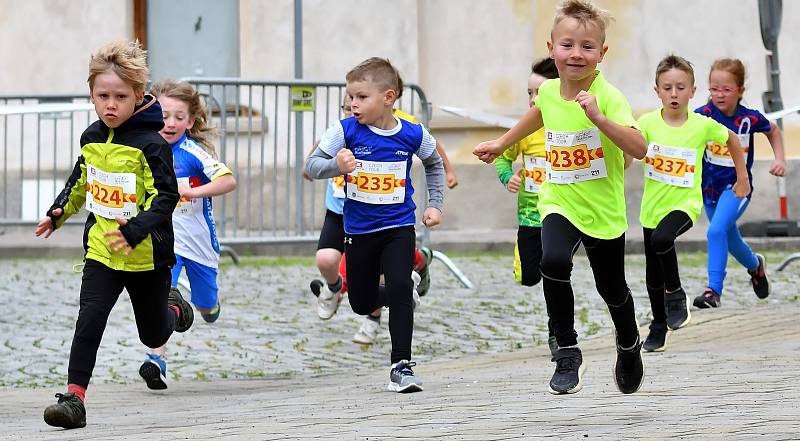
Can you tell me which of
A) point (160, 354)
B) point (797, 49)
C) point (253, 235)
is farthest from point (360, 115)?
point (797, 49)

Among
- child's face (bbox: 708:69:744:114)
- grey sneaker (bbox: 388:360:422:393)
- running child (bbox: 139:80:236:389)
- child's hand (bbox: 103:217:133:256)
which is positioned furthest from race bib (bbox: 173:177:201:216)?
child's face (bbox: 708:69:744:114)

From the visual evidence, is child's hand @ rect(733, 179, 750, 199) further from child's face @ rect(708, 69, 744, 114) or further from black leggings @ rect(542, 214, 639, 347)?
black leggings @ rect(542, 214, 639, 347)

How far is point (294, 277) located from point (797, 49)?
7.50m

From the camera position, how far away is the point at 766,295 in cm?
1128

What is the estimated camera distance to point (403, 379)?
7602 millimetres

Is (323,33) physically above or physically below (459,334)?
above

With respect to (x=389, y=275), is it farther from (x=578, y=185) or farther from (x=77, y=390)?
(x=77, y=390)

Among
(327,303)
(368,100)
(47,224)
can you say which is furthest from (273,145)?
(47,224)

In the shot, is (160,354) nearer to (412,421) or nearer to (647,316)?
(412,421)

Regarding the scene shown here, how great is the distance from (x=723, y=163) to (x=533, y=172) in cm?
196

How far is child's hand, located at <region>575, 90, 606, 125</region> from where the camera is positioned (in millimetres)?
6410

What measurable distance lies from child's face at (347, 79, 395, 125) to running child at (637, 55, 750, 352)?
6.26ft

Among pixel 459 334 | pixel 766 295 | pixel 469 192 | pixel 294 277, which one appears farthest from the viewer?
pixel 469 192

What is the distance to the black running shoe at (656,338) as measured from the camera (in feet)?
28.9
